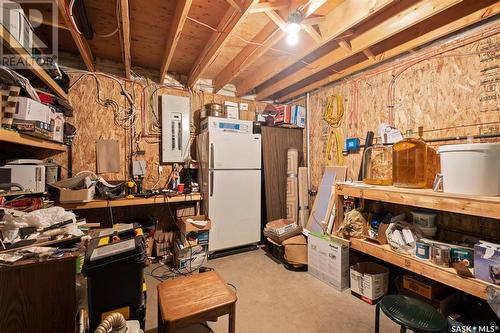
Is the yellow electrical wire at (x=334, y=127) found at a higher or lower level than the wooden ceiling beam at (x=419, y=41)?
lower

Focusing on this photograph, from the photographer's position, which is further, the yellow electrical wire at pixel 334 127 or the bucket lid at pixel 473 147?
the yellow electrical wire at pixel 334 127

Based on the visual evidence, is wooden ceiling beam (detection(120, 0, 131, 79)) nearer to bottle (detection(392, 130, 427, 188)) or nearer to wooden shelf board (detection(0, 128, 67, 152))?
wooden shelf board (detection(0, 128, 67, 152))

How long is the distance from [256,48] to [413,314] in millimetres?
2657

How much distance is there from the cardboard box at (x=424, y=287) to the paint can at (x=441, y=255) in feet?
1.26

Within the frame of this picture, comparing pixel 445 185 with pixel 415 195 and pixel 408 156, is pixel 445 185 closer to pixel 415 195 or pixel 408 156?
pixel 415 195

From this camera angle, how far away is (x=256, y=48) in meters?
2.52

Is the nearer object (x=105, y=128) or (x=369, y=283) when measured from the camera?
(x=369, y=283)

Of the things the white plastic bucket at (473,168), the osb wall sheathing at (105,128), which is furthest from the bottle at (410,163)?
the osb wall sheathing at (105,128)

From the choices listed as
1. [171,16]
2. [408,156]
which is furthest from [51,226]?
[408,156]

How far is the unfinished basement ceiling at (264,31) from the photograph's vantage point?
178cm

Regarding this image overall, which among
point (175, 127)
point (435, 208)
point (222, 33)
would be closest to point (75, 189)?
point (175, 127)

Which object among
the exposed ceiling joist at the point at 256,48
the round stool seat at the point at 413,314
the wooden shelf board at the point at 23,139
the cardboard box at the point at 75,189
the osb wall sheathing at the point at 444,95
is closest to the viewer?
the round stool seat at the point at 413,314

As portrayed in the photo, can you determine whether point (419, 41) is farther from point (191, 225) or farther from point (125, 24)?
point (191, 225)

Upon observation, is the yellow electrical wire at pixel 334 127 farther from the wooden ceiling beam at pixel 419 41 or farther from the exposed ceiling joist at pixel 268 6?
the exposed ceiling joist at pixel 268 6
